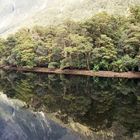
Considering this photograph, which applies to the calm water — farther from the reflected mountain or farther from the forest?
the forest

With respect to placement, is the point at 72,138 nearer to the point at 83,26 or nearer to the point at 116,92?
the point at 116,92

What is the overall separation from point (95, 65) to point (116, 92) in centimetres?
→ 3012

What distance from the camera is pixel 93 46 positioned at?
87.6 meters

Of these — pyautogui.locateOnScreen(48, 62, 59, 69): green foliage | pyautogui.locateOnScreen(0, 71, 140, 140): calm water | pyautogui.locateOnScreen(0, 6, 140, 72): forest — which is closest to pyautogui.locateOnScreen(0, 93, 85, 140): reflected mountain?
pyautogui.locateOnScreen(0, 71, 140, 140): calm water

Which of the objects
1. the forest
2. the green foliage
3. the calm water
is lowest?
the green foliage

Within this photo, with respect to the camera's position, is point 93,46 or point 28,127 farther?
point 93,46

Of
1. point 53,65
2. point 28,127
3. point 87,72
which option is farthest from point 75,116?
point 53,65

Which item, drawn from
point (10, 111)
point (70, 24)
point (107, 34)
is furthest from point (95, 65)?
point (10, 111)

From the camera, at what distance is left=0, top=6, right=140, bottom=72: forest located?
7612 cm

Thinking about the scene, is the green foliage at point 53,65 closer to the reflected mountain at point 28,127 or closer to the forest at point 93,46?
the forest at point 93,46

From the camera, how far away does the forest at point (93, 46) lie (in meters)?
76.1

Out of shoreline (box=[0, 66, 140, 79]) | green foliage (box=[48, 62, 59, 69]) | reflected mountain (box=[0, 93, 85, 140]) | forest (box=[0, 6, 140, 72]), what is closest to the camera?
reflected mountain (box=[0, 93, 85, 140])

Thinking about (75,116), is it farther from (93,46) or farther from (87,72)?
(93,46)

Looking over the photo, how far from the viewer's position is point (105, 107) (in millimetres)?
41719
